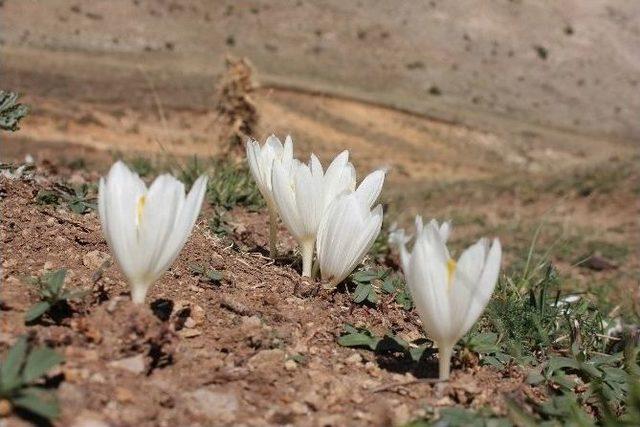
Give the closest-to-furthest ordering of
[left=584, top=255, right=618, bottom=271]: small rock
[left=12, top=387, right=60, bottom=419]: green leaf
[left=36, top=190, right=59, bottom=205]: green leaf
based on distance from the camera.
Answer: [left=12, top=387, right=60, bottom=419]: green leaf, [left=36, top=190, right=59, bottom=205]: green leaf, [left=584, top=255, right=618, bottom=271]: small rock

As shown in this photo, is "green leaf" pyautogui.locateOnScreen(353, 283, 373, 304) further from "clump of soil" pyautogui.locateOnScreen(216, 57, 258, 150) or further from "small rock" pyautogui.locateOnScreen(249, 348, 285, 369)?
"clump of soil" pyautogui.locateOnScreen(216, 57, 258, 150)

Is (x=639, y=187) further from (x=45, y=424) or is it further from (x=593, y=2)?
(x=593, y=2)

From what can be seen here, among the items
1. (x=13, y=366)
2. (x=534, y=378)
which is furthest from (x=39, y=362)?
(x=534, y=378)

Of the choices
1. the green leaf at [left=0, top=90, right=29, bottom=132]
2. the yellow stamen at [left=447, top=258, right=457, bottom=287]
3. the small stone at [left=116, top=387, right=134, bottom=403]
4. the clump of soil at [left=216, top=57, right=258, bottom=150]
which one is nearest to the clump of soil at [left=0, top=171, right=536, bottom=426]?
the small stone at [left=116, top=387, right=134, bottom=403]

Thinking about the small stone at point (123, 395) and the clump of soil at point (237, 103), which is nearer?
the small stone at point (123, 395)

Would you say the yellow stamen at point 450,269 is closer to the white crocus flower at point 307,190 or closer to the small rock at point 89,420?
the white crocus flower at point 307,190

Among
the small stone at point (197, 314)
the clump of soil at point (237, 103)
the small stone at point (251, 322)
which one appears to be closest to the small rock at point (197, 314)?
the small stone at point (197, 314)
